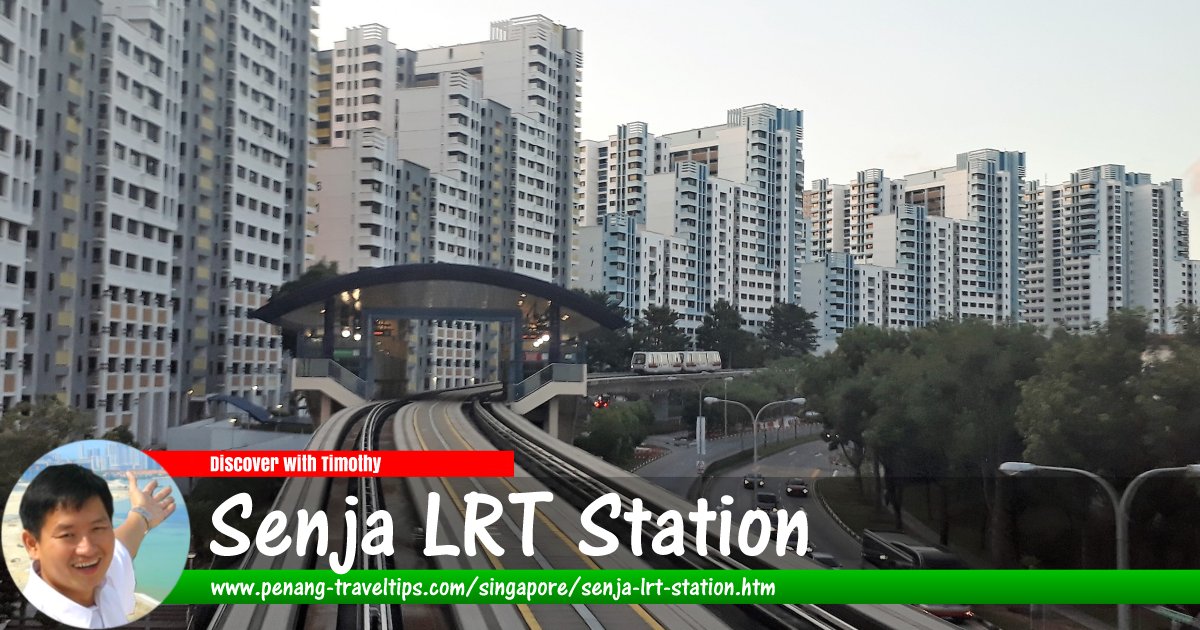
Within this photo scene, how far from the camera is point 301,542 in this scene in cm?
2695

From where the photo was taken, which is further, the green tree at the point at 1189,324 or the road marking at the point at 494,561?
the green tree at the point at 1189,324

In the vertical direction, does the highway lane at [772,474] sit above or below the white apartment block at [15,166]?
below

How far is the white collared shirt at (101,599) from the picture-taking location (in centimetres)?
1152

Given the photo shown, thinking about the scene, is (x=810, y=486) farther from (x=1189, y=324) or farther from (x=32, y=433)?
(x=32, y=433)

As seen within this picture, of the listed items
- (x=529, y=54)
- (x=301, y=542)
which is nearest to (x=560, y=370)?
(x=301, y=542)

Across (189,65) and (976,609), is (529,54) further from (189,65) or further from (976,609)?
(976,609)

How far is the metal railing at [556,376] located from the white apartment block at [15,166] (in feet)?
106

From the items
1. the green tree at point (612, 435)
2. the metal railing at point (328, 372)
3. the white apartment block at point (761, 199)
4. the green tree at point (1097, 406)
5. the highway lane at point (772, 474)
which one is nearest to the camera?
the green tree at point (1097, 406)

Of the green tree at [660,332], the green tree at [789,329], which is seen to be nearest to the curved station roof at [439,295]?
the green tree at [660,332]

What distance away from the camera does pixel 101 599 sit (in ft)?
39.0

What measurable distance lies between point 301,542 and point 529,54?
441 feet

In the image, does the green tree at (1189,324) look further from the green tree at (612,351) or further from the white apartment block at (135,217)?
the green tree at (612,351)

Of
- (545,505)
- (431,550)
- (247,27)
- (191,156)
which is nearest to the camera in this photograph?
(431,550)

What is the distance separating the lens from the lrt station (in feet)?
212
